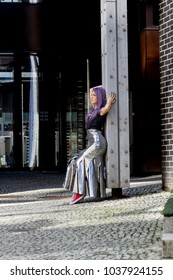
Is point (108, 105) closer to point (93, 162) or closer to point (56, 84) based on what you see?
point (93, 162)

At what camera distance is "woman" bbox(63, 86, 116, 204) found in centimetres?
1055

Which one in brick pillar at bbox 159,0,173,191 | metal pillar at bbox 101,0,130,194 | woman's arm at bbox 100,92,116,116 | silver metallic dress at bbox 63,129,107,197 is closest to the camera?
silver metallic dress at bbox 63,129,107,197

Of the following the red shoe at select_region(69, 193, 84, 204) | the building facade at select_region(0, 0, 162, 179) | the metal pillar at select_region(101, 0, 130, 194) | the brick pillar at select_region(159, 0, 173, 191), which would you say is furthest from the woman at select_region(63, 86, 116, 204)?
the building facade at select_region(0, 0, 162, 179)

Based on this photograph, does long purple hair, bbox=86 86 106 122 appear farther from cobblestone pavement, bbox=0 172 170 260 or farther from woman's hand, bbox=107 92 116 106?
cobblestone pavement, bbox=0 172 170 260

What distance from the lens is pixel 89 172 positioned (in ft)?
34.6

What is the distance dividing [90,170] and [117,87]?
1382mm

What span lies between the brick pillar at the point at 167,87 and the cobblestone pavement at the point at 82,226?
0.47 meters

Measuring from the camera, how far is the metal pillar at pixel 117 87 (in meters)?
10.9

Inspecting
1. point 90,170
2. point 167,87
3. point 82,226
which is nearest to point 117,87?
point 167,87

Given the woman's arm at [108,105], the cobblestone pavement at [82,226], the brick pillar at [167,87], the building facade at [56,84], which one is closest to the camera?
the cobblestone pavement at [82,226]

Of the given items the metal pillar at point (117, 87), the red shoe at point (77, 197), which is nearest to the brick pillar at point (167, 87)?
the metal pillar at point (117, 87)

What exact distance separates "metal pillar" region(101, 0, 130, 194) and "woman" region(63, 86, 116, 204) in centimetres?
15

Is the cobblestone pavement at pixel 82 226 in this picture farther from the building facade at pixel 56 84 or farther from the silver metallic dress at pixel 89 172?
the building facade at pixel 56 84
